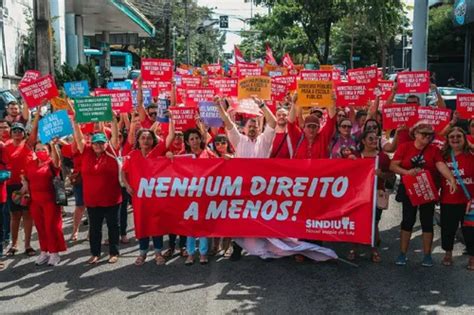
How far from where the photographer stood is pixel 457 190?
6.73m

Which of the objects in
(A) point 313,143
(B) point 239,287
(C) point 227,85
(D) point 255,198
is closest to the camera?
(B) point 239,287

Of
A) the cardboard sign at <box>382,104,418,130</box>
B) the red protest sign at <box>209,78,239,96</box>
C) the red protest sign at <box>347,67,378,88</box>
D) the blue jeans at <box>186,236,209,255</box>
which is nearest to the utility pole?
the red protest sign at <box>209,78,239,96</box>

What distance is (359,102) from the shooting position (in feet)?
30.8

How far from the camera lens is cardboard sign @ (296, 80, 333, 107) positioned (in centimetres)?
810

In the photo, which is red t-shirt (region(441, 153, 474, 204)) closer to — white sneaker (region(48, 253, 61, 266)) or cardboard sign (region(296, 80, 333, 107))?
cardboard sign (region(296, 80, 333, 107))

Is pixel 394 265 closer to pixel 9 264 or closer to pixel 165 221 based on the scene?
pixel 165 221

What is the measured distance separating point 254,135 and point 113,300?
256cm

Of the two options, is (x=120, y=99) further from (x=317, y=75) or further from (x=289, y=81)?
(x=289, y=81)

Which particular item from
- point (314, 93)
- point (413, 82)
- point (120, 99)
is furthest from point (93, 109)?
point (413, 82)

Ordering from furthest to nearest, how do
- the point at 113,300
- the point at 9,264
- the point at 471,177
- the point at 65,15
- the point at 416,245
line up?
1. the point at 65,15
2. the point at 416,245
3. the point at 9,264
4. the point at 471,177
5. the point at 113,300

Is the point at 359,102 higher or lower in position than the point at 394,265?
higher

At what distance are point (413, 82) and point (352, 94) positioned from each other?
102 centimetres

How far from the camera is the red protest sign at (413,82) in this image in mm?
9521

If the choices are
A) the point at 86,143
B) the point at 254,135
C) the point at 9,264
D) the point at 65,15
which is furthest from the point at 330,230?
the point at 65,15
